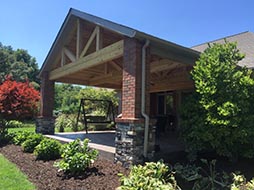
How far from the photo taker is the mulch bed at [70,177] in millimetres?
4812

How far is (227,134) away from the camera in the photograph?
546cm

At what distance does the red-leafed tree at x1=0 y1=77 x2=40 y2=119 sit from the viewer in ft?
57.0

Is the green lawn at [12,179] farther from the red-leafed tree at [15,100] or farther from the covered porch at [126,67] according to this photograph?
the red-leafed tree at [15,100]

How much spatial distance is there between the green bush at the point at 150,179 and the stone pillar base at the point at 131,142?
31.6 inches

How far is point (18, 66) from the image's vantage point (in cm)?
3744

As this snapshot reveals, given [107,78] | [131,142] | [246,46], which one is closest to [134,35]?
[131,142]

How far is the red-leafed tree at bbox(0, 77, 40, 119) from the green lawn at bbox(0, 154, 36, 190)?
39.4 feet

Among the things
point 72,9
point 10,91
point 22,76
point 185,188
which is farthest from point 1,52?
point 185,188

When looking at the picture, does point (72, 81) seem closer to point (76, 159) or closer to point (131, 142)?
point (76, 159)

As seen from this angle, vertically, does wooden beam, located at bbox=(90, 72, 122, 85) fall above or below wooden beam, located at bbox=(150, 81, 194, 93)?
above

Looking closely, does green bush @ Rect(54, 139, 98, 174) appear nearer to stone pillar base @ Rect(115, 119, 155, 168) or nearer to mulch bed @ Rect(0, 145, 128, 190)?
mulch bed @ Rect(0, 145, 128, 190)

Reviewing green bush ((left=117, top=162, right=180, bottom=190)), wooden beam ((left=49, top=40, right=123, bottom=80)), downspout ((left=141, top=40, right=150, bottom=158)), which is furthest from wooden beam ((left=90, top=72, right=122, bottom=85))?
green bush ((left=117, top=162, right=180, bottom=190))

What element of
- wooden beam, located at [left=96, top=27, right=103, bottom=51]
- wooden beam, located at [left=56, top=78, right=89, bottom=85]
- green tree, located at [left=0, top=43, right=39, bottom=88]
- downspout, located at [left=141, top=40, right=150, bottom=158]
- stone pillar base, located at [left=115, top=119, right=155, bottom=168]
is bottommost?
stone pillar base, located at [left=115, top=119, right=155, bottom=168]

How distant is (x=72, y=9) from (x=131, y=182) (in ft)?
22.5
